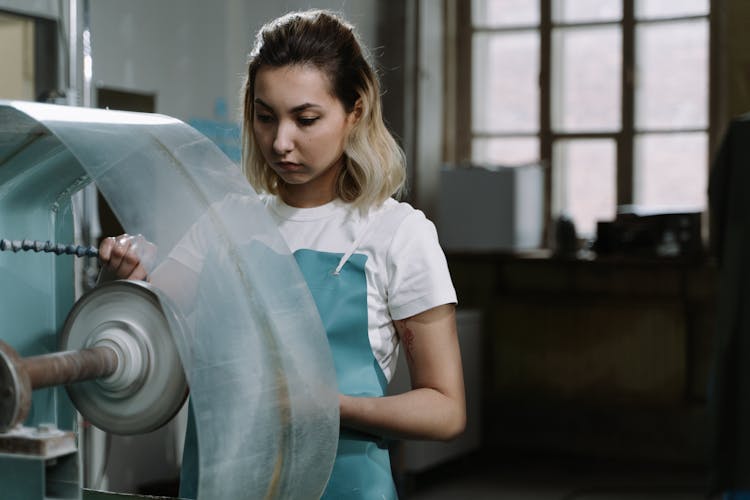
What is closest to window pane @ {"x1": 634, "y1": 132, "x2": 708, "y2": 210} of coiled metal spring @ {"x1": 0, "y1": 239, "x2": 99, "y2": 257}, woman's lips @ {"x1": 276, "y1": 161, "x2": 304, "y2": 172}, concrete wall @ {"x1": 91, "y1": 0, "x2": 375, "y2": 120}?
concrete wall @ {"x1": 91, "y1": 0, "x2": 375, "y2": 120}

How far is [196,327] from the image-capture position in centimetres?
80

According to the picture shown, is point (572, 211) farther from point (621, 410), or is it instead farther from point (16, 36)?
point (16, 36)

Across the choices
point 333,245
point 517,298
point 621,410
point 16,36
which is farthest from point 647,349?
point 333,245

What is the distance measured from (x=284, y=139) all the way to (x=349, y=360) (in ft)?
0.82

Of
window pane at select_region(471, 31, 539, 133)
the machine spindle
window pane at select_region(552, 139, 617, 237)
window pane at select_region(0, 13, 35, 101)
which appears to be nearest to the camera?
the machine spindle

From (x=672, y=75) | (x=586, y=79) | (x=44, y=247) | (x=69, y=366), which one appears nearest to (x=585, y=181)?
(x=586, y=79)

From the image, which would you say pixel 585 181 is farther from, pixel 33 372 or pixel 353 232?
pixel 33 372

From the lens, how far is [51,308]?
96 cm

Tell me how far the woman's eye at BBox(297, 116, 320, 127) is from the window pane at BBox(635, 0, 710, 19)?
13.7 ft

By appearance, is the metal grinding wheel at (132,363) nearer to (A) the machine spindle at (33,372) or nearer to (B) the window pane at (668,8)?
(A) the machine spindle at (33,372)

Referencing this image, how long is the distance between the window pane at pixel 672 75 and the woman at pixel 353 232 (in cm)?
402

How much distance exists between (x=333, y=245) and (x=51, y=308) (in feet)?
1.10

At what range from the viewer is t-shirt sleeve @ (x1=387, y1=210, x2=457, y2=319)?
112 centimetres

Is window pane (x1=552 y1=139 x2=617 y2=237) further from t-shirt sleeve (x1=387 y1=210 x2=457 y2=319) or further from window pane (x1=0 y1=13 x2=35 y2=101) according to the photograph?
t-shirt sleeve (x1=387 y1=210 x2=457 y2=319)
